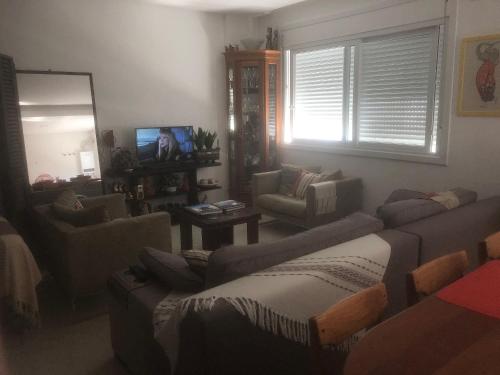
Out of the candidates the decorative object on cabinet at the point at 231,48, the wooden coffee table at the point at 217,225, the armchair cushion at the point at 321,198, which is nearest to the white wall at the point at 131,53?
the decorative object on cabinet at the point at 231,48

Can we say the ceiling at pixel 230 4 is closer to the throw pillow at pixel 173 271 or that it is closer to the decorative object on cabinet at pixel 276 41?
the decorative object on cabinet at pixel 276 41

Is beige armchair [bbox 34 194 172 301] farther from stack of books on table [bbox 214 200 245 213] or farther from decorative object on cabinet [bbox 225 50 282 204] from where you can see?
decorative object on cabinet [bbox 225 50 282 204]

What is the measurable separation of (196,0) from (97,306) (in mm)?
3475

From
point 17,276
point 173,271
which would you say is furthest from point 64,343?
point 173,271

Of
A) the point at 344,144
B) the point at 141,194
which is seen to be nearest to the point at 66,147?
the point at 141,194

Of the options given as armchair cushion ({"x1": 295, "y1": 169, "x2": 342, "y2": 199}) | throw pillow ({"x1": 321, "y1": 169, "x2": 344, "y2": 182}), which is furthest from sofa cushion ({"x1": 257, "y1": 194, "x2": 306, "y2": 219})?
throw pillow ({"x1": 321, "y1": 169, "x2": 344, "y2": 182})

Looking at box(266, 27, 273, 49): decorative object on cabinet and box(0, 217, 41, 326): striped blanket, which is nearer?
box(0, 217, 41, 326): striped blanket

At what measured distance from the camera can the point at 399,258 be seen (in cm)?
214

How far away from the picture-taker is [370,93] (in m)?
4.48

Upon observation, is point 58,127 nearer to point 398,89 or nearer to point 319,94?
point 319,94

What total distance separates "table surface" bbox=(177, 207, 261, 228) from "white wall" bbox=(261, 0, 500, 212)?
1.63 m

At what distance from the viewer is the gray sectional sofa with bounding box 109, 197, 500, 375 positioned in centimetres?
148

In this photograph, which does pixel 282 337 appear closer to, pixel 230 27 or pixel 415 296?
pixel 415 296

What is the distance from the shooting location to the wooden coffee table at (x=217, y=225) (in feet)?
11.1
